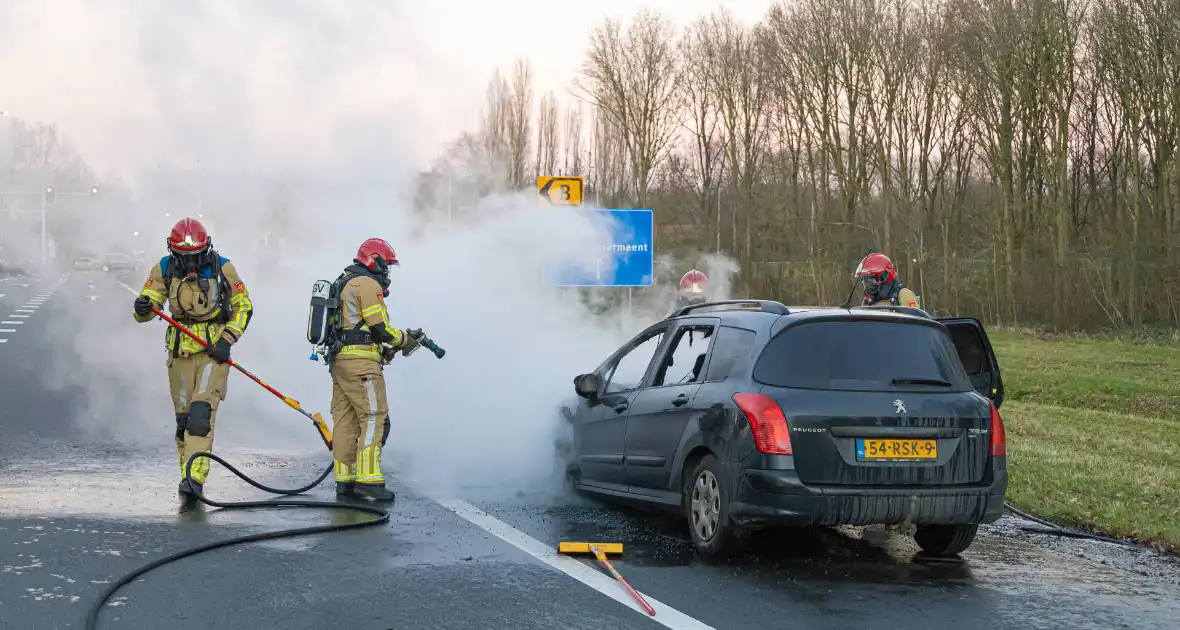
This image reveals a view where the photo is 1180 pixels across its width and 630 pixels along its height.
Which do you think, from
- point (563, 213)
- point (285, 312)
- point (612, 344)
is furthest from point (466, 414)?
point (285, 312)

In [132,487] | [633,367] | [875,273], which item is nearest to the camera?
[633,367]

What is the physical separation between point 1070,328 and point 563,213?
14710 millimetres

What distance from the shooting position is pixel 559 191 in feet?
54.4

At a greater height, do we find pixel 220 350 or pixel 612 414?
pixel 220 350

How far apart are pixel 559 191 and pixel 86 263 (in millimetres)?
64999

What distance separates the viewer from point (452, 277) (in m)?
15.5

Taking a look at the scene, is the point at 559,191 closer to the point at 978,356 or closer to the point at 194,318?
the point at 194,318

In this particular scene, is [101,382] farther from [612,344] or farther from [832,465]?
[832,465]

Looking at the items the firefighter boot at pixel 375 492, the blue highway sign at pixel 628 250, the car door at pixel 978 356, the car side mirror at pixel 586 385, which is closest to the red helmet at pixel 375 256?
the firefighter boot at pixel 375 492

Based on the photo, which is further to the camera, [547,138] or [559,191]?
[547,138]

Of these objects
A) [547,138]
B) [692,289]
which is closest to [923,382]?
[692,289]

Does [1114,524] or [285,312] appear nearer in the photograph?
[1114,524]

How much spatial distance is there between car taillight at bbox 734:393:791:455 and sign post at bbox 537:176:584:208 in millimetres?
9815

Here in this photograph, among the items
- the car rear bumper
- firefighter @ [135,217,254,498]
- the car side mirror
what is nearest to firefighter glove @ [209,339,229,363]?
firefighter @ [135,217,254,498]
